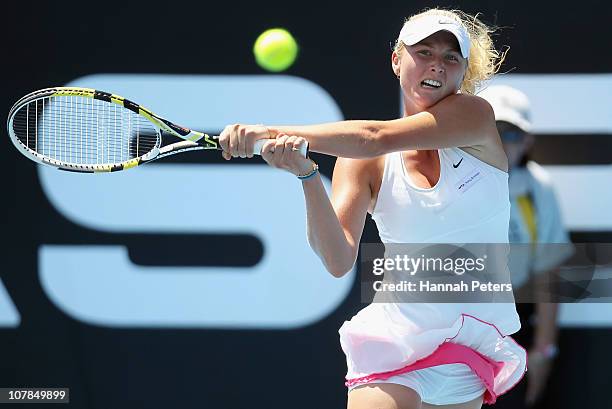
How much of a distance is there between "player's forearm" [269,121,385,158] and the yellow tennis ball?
121 cm

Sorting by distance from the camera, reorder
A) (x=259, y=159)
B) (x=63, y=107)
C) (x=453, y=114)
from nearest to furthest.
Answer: (x=453, y=114)
(x=63, y=107)
(x=259, y=159)

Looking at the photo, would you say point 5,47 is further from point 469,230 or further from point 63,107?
point 469,230

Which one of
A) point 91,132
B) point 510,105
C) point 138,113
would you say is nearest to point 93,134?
point 91,132

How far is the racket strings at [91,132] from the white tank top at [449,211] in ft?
2.47

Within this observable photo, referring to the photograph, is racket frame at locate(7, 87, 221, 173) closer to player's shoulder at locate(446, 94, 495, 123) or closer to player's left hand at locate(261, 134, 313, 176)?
player's left hand at locate(261, 134, 313, 176)

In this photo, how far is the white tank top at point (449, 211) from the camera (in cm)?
262

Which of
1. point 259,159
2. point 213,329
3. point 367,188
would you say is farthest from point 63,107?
point 367,188

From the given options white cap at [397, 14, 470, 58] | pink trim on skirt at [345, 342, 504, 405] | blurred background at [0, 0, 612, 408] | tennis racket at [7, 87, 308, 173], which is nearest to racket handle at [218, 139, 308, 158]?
tennis racket at [7, 87, 308, 173]

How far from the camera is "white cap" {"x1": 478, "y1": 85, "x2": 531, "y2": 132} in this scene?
362cm

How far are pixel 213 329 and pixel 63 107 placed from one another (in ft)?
3.08

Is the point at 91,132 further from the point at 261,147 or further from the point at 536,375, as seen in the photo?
the point at 536,375

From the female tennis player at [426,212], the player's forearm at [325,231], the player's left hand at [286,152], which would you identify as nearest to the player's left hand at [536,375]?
the female tennis player at [426,212]

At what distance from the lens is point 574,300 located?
3.67m

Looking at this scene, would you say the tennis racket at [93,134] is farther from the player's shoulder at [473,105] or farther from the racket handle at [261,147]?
the player's shoulder at [473,105]
